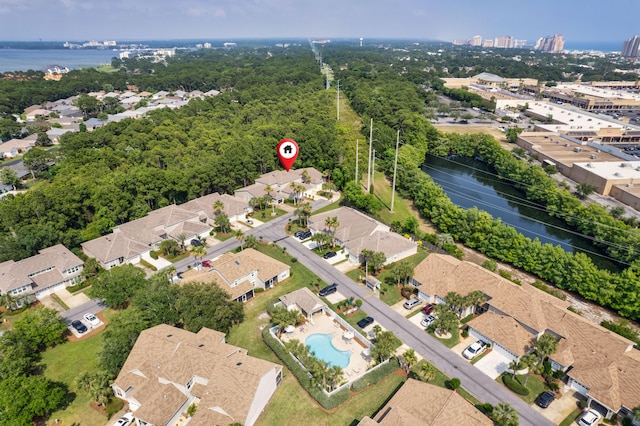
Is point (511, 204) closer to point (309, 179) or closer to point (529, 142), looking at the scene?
point (529, 142)

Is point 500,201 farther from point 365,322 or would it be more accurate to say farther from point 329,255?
point 365,322

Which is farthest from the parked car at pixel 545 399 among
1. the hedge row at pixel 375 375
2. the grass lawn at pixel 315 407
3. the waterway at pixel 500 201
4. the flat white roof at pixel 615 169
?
the flat white roof at pixel 615 169

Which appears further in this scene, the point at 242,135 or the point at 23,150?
the point at 23,150

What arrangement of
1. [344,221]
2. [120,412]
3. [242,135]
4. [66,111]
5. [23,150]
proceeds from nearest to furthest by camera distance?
[120,412]
[344,221]
[242,135]
[23,150]
[66,111]

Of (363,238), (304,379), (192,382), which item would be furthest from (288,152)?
(192,382)

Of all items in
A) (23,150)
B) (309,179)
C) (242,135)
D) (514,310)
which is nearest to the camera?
(514,310)

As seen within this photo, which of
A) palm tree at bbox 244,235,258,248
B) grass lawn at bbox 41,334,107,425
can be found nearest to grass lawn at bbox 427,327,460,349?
palm tree at bbox 244,235,258,248

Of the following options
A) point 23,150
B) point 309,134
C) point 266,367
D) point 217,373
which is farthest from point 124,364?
point 23,150

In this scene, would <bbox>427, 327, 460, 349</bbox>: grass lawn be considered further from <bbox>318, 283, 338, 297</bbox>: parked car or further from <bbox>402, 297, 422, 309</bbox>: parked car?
<bbox>318, 283, 338, 297</bbox>: parked car
